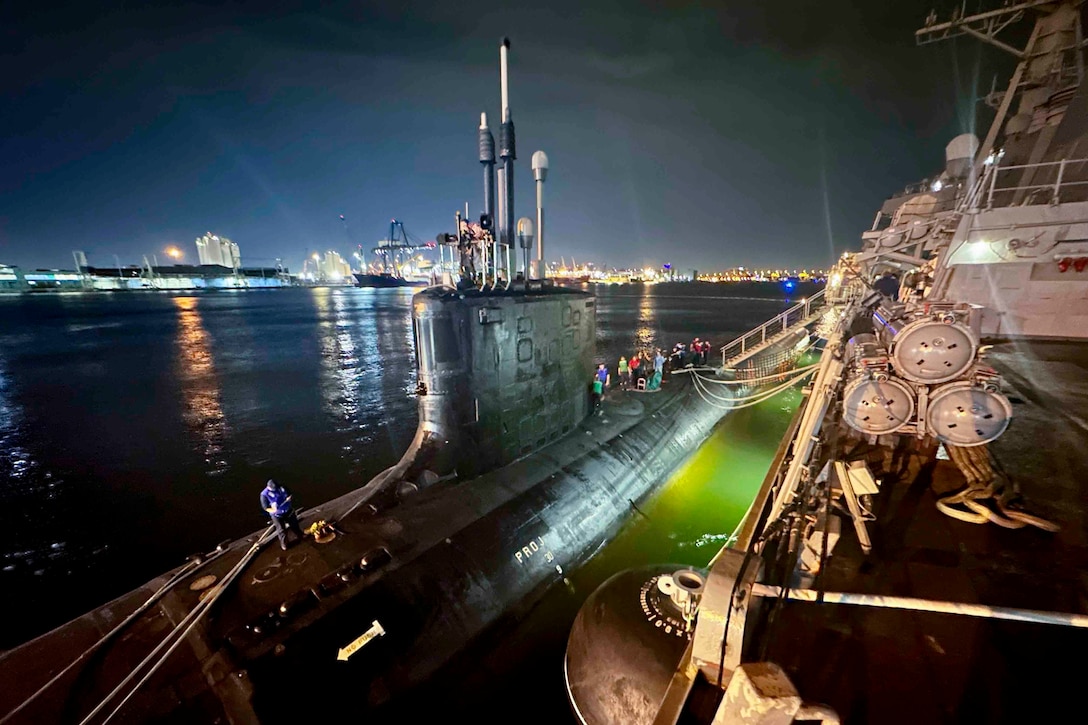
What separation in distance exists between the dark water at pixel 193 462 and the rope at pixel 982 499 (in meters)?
6.24

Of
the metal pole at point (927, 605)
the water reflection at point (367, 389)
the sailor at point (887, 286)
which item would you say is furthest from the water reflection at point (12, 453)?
the sailor at point (887, 286)

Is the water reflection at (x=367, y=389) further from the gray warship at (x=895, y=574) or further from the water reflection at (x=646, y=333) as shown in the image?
the water reflection at (x=646, y=333)

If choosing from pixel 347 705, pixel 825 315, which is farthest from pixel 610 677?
pixel 825 315

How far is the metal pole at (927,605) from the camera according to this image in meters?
3.35

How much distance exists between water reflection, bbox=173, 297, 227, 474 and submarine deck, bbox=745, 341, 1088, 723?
19.7m

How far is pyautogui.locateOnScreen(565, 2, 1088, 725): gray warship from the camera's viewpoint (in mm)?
2975

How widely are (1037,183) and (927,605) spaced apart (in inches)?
609

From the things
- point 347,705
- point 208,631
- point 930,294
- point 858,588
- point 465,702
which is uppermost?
point 930,294

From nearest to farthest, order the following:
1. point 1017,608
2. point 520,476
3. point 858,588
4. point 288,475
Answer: point 1017,608 → point 858,588 → point 520,476 → point 288,475

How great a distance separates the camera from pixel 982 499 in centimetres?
483

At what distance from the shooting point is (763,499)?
4.92 metres

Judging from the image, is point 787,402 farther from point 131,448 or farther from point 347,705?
point 131,448

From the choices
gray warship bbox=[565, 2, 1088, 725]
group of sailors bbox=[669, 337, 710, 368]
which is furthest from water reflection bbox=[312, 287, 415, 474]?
gray warship bbox=[565, 2, 1088, 725]

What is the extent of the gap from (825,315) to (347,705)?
29455mm
